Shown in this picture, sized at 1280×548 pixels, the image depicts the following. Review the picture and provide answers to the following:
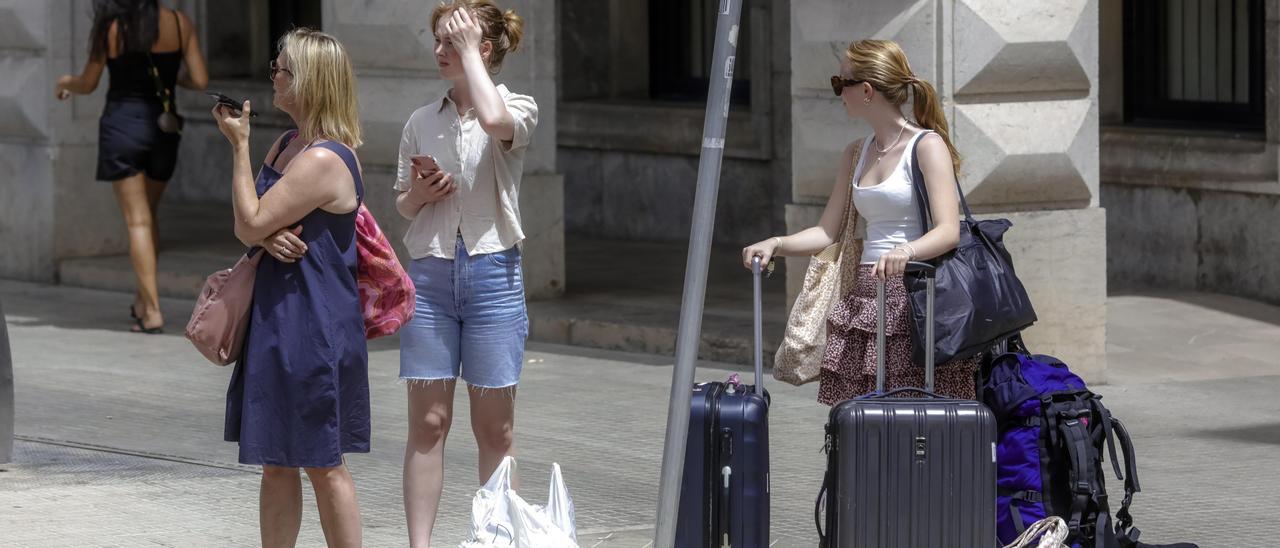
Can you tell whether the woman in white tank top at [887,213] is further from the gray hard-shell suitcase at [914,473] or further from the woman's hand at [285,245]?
the woman's hand at [285,245]

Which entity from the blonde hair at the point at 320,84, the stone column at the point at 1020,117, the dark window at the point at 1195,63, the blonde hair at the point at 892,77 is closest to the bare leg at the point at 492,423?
the blonde hair at the point at 320,84

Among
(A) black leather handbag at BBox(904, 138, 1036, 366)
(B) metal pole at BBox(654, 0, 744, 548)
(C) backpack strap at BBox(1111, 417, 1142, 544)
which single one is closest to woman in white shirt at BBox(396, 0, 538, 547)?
(B) metal pole at BBox(654, 0, 744, 548)

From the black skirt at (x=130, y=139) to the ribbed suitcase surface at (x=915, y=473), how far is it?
6.76 meters

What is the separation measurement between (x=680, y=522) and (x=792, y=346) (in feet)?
2.45

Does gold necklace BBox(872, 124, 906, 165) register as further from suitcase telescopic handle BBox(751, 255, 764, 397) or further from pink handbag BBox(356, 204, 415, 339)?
pink handbag BBox(356, 204, 415, 339)

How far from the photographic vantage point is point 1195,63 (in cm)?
1314

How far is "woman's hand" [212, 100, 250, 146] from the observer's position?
5711 millimetres

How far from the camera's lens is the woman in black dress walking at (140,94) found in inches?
453

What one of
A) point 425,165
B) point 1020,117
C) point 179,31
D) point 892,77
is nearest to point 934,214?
point 892,77

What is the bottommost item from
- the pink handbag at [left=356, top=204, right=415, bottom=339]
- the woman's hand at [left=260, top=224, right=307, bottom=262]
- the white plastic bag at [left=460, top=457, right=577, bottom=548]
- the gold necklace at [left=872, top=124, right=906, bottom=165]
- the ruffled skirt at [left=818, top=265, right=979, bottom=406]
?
the white plastic bag at [left=460, top=457, right=577, bottom=548]

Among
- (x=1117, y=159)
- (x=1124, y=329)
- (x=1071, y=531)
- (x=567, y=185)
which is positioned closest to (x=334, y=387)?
(x=1071, y=531)

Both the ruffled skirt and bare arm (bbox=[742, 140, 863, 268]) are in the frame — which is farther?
bare arm (bbox=[742, 140, 863, 268])

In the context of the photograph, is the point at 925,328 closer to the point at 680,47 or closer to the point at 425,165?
the point at 425,165

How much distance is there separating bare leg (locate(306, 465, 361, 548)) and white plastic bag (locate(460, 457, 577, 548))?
0.33 meters
